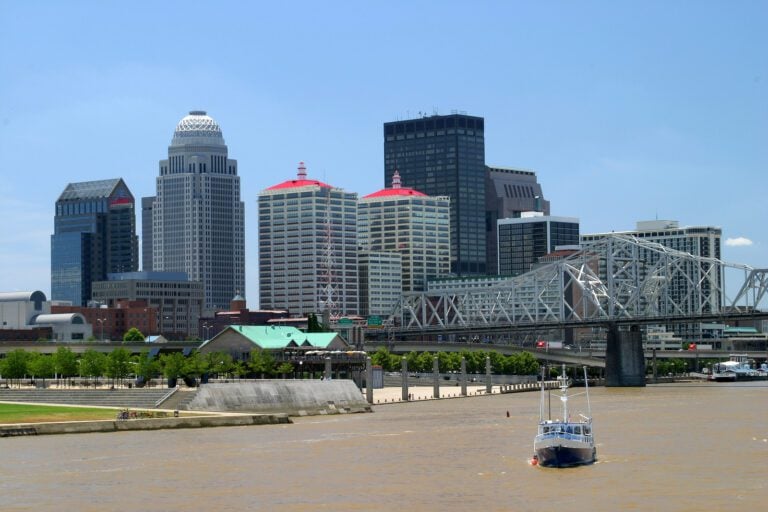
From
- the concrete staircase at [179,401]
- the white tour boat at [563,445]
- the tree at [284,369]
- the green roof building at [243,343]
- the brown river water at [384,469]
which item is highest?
the green roof building at [243,343]

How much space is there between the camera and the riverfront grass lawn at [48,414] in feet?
397

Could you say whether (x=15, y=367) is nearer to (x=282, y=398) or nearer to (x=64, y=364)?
(x=64, y=364)

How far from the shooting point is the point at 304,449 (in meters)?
103

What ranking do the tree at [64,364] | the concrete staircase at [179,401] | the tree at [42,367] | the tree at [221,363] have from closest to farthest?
the concrete staircase at [179,401] < the tree at [221,363] < the tree at [42,367] < the tree at [64,364]

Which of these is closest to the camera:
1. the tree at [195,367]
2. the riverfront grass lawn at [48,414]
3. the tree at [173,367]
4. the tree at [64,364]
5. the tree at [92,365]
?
the riverfront grass lawn at [48,414]

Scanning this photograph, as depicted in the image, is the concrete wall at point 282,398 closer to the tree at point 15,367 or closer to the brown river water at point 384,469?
the brown river water at point 384,469

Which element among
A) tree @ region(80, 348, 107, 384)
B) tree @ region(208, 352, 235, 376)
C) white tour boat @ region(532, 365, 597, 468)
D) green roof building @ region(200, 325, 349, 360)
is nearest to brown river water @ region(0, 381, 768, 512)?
white tour boat @ region(532, 365, 597, 468)

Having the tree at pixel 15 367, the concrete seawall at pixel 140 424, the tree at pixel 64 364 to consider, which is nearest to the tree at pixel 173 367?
the tree at pixel 64 364

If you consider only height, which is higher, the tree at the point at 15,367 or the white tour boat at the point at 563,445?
the tree at the point at 15,367

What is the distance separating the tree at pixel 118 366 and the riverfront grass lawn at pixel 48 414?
126 feet

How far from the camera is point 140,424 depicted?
121625 millimetres

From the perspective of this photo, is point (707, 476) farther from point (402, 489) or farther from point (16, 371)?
point (16, 371)

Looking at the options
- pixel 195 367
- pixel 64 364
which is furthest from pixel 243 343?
pixel 195 367

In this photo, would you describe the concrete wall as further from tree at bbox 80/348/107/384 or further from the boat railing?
the boat railing
